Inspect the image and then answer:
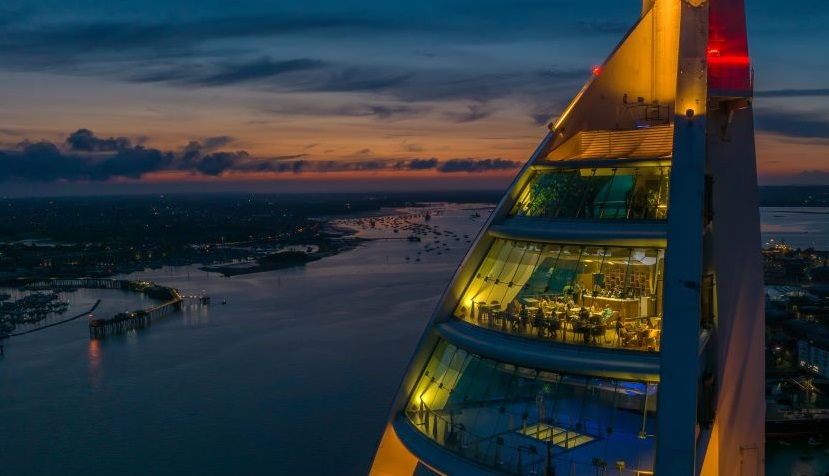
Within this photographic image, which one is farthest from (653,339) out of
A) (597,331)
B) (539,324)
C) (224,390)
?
(224,390)

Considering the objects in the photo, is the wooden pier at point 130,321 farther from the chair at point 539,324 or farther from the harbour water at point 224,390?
the chair at point 539,324

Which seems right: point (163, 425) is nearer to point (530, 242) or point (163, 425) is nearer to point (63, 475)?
point (63, 475)

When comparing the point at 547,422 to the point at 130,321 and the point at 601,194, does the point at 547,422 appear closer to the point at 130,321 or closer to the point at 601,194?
the point at 601,194

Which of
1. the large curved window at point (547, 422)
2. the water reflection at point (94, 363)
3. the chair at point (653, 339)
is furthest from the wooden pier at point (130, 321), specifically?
the chair at point (653, 339)

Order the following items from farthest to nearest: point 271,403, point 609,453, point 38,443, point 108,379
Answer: point 108,379, point 271,403, point 38,443, point 609,453

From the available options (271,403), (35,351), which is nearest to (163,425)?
(271,403)

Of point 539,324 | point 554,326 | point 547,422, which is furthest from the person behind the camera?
point 539,324
